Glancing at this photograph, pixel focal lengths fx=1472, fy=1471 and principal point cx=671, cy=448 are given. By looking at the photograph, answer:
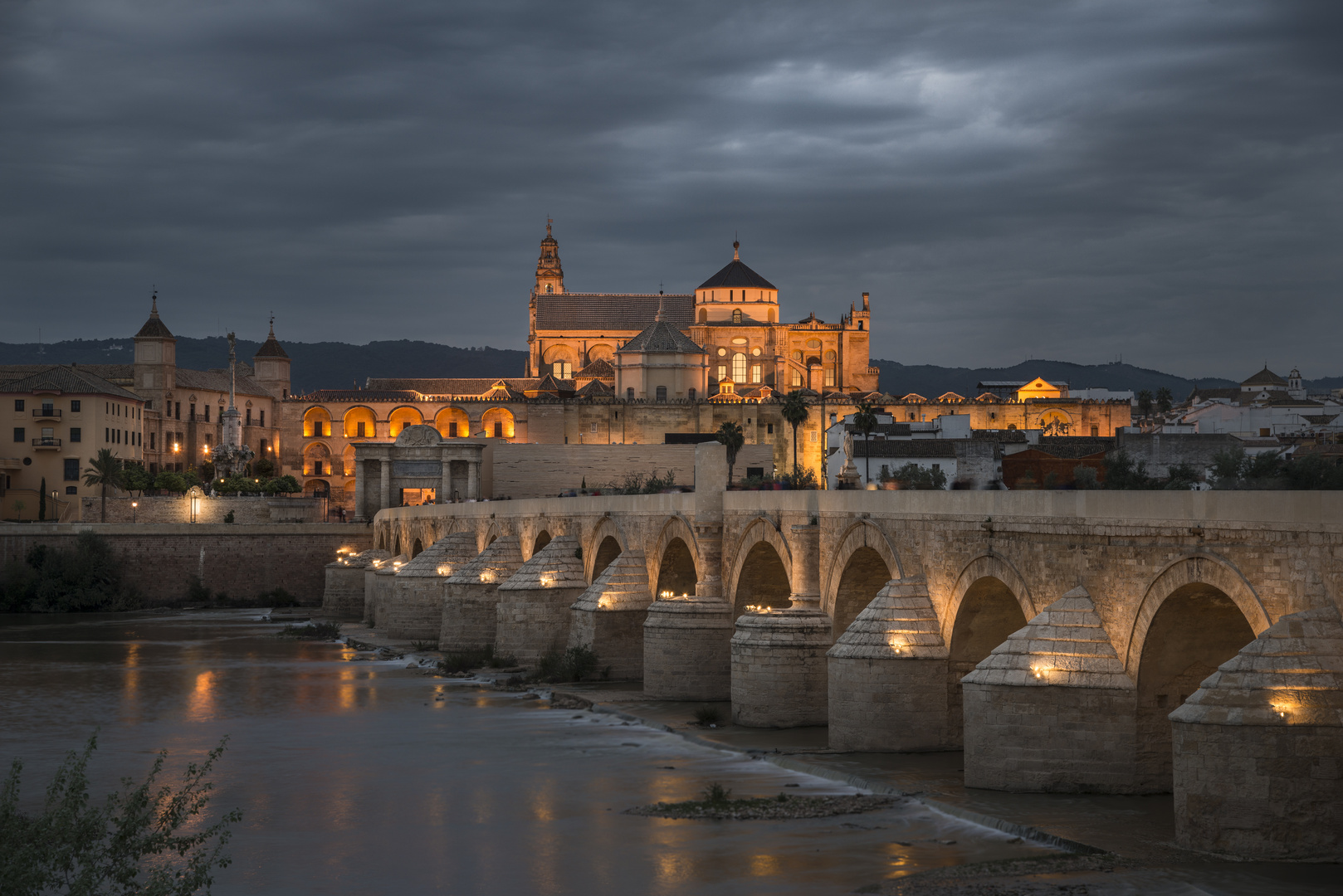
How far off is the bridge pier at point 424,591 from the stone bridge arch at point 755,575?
16098mm

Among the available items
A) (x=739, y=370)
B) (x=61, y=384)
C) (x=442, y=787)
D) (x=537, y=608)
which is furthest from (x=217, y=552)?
(x=739, y=370)

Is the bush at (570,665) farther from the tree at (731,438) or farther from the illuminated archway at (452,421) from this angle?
the illuminated archway at (452,421)

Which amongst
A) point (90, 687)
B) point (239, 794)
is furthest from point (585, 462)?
point (239, 794)

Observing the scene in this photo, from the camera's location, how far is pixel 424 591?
140 ft

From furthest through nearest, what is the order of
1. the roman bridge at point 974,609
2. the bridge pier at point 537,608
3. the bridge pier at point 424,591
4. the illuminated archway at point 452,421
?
the illuminated archway at point 452,421 → the bridge pier at point 424,591 → the bridge pier at point 537,608 → the roman bridge at point 974,609

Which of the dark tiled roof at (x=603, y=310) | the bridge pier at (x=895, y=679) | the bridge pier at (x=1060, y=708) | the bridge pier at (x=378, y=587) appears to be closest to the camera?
the bridge pier at (x=1060, y=708)

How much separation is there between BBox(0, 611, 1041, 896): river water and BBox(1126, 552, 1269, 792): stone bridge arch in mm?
2158

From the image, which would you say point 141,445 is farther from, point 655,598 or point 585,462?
point 655,598

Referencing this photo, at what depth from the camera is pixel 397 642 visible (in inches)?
1699

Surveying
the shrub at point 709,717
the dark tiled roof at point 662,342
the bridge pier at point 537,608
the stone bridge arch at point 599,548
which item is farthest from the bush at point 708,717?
the dark tiled roof at point 662,342

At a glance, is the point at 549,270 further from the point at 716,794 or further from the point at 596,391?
the point at 716,794

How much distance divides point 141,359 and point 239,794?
77779mm

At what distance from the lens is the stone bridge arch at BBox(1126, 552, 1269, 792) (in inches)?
605

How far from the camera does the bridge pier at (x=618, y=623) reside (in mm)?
29922
